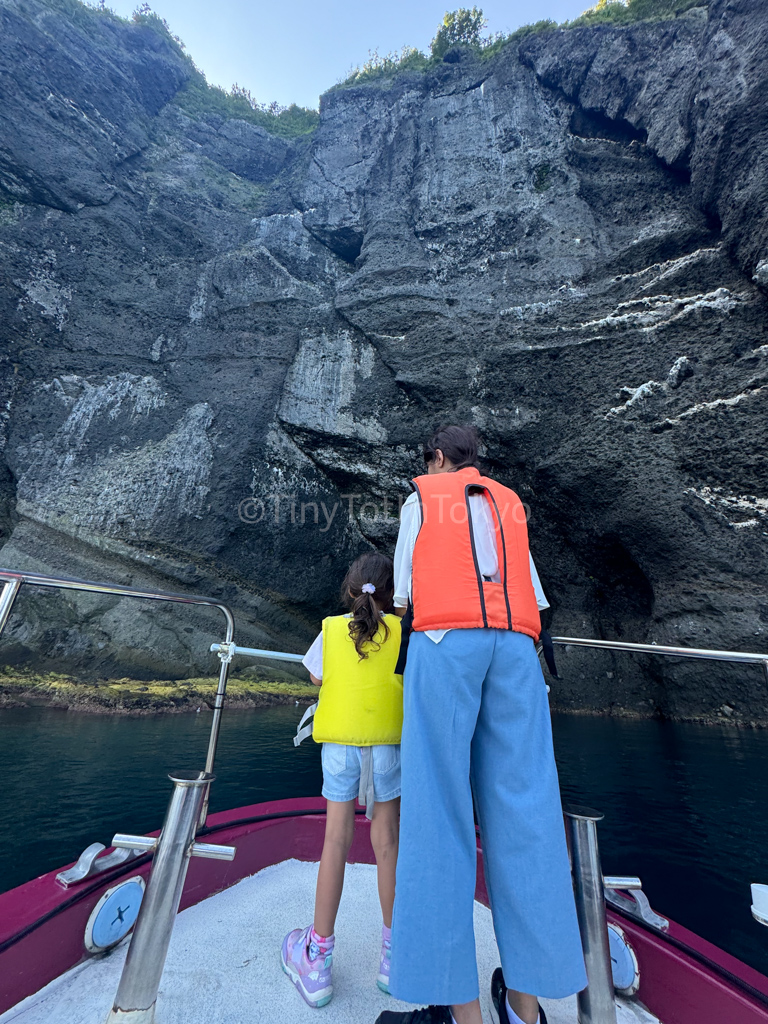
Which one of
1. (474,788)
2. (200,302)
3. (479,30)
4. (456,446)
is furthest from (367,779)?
(479,30)

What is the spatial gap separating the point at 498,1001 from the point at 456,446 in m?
1.33

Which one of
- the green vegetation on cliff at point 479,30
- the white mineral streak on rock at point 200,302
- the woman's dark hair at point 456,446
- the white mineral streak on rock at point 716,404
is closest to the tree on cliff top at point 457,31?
the green vegetation on cliff at point 479,30

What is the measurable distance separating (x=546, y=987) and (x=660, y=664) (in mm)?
10310

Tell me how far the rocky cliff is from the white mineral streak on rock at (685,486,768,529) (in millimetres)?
40

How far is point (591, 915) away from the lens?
89cm

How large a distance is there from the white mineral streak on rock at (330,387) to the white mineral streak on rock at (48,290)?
5168mm

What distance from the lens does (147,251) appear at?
35.8 ft

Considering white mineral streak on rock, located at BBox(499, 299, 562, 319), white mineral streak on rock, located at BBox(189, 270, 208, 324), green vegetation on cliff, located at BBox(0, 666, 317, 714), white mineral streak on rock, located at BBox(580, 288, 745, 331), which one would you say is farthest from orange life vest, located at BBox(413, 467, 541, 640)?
white mineral streak on rock, located at BBox(189, 270, 208, 324)

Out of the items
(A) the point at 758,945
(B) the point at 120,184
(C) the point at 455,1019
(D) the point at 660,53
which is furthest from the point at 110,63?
(A) the point at 758,945

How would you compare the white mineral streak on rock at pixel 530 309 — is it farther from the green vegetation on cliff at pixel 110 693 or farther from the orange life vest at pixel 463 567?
the green vegetation on cliff at pixel 110 693

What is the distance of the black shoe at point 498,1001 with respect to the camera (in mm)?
890

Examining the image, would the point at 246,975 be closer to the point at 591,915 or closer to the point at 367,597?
the point at 591,915

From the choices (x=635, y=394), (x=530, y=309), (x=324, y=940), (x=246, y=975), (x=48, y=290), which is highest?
(x=48, y=290)

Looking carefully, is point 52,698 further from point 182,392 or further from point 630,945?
point 630,945
